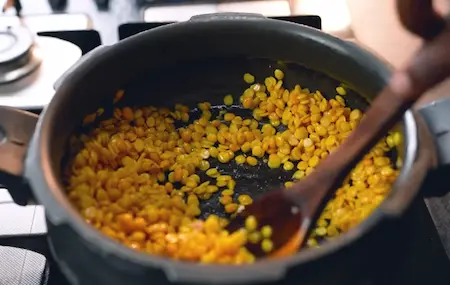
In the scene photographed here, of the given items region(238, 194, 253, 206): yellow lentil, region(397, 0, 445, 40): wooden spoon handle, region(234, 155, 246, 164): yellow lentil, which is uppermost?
region(397, 0, 445, 40): wooden spoon handle

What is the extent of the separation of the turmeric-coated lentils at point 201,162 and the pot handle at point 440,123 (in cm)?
6

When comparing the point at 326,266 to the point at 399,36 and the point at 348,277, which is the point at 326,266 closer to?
the point at 348,277

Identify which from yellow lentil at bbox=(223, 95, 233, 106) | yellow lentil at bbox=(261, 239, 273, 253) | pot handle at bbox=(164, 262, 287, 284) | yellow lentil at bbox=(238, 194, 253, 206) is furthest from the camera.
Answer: yellow lentil at bbox=(223, 95, 233, 106)

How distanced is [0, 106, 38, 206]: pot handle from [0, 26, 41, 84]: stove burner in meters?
0.28

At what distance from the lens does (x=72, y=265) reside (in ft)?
2.10

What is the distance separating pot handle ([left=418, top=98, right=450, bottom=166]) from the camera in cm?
68

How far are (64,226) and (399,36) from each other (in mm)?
A: 741

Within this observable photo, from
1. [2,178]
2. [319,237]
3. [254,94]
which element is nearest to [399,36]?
[254,94]

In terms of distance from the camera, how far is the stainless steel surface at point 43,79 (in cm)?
98

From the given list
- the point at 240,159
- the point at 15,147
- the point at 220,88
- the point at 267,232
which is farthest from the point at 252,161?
the point at 15,147

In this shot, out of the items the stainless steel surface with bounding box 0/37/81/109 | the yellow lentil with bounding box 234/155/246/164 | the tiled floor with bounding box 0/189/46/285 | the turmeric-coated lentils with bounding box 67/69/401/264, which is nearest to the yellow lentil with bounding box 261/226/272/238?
the turmeric-coated lentils with bounding box 67/69/401/264

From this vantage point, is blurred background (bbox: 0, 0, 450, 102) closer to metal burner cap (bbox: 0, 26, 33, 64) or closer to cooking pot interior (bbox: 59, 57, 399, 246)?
metal burner cap (bbox: 0, 26, 33, 64)

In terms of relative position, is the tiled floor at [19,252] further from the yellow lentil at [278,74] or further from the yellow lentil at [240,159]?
the yellow lentil at [278,74]

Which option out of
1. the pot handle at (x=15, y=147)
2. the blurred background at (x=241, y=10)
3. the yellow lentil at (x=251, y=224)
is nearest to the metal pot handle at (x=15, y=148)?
the pot handle at (x=15, y=147)
